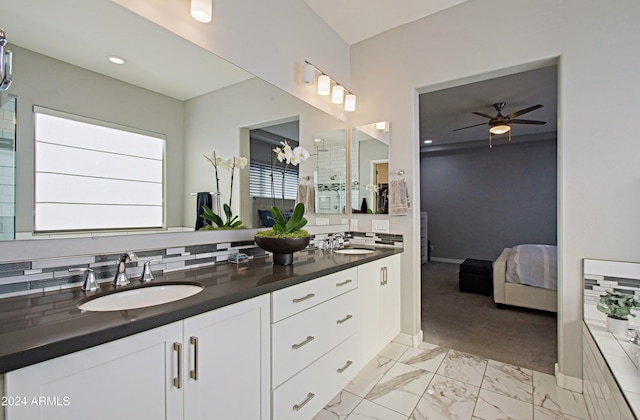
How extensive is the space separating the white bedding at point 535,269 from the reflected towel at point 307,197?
266 centimetres

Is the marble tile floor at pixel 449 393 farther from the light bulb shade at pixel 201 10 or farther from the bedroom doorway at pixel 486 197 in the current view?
the light bulb shade at pixel 201 10

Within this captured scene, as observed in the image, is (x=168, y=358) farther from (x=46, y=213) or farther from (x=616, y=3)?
(x=616, y=3)

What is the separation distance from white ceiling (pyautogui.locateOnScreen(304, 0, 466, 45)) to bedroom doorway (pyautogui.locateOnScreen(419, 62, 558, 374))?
2.11 feet

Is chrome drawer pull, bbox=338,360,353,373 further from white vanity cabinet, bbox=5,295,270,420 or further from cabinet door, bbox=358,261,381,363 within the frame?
white vanity cabinet, bbox=5,295,270,420

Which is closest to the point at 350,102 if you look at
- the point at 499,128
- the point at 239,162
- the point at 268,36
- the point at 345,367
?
the point at 268,36

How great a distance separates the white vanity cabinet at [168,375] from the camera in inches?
28.4

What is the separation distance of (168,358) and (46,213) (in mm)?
757

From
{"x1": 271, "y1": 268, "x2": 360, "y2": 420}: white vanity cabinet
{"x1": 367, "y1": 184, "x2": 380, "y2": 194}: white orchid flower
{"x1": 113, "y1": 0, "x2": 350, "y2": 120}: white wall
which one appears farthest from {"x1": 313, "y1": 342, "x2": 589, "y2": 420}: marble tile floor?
{"x1": 113, "y1": 0, "x2": 350, "y2": 120}: white wall

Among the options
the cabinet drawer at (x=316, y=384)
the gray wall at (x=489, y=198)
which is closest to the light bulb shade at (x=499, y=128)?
the gray wall at (x=489, y=198)

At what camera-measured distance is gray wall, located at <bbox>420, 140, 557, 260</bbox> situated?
583cm

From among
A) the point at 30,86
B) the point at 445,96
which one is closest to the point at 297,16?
the point at 30,86

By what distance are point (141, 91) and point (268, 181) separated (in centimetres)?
91

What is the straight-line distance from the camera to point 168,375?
3.10 feet

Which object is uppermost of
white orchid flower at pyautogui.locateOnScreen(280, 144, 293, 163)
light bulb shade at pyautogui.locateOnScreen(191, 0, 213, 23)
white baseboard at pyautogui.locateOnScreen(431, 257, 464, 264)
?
light bulb shade at pyautogui.locateOnScreen(191, 0, 213, 23)
